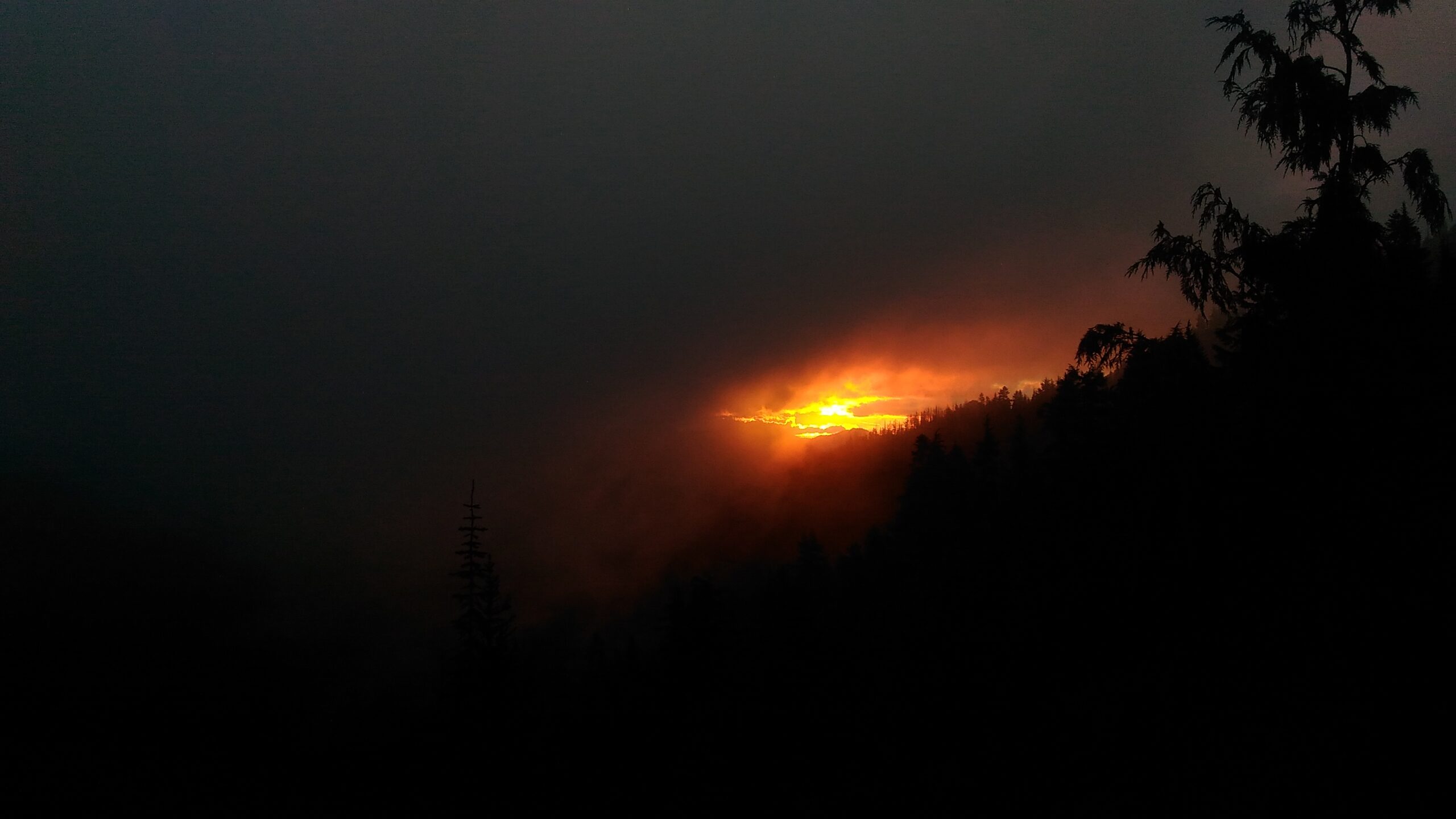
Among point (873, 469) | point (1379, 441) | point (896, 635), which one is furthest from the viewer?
point (873, 469)

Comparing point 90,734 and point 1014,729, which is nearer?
point 1014,729

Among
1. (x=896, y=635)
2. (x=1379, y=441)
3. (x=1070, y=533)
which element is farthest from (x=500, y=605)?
(x=1379, y=441)

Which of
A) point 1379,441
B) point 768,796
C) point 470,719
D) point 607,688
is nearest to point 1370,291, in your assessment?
point 1379,441

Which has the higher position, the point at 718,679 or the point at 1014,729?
the point at 1014,729

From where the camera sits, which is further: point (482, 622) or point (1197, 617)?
point (482, 622)

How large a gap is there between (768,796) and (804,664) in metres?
14.7

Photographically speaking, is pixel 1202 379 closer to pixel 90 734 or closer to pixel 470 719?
pixel 470 719

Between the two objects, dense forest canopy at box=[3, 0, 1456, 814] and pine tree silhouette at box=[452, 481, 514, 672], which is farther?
pine tree silhouette at box=[452, 481, 514, 672]

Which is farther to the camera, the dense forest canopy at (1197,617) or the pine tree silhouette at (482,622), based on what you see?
the pine tree silhouette at (482,622)

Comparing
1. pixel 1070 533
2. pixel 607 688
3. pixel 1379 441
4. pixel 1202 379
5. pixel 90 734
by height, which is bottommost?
pixel 90 734

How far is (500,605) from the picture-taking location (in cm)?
3884

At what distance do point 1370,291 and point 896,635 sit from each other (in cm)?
2413

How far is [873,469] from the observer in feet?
626

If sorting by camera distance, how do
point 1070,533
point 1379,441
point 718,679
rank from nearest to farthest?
point 1379,441 < point 1070,533 < point 718,679
